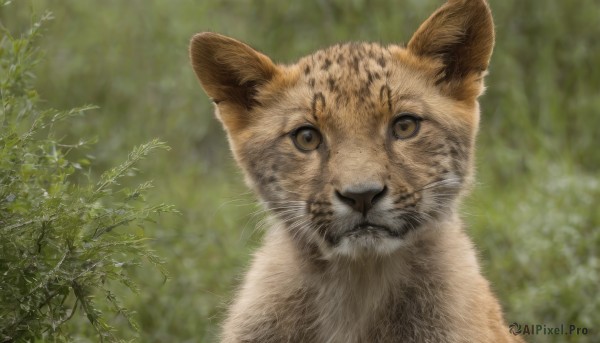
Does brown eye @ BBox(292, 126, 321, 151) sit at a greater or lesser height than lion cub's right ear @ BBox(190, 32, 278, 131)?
lesser

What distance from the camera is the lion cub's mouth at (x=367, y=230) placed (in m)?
4.81

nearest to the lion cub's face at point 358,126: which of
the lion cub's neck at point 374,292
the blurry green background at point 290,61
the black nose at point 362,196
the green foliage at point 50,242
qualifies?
the black nose at point 362,196

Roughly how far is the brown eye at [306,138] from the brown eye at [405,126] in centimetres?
37

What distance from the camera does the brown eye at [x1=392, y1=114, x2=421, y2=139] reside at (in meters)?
5.20

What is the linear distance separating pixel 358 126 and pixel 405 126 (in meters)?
0.25

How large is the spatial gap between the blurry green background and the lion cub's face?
2173 millimetres

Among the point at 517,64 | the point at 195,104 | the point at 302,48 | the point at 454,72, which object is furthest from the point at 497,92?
the point at 454,72

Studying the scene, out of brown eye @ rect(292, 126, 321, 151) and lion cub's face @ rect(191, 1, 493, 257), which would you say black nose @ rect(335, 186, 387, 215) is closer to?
lion cub's face @ rect(191, 1, 493, 257)

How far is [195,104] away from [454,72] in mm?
4577

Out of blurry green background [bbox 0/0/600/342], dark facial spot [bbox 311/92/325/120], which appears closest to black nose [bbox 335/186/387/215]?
dark facial spot [bbox 311/92/325/120]

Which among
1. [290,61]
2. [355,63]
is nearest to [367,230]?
[355,63]

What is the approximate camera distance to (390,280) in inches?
208

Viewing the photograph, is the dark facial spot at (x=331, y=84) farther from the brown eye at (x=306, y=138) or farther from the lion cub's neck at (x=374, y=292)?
the lion cub's neck at (x=374, y=292)

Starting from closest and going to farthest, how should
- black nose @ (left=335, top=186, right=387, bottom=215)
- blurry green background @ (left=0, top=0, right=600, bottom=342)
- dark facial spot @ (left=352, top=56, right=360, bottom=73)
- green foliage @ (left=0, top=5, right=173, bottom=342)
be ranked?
1. green foliage @ (left=0, top=5, right=173, bottom=342)
2. black nose @ (left=335, top=186, right=387, bottom=215)
3. dark facial spot @ (left=352, top=56, right=360, bottom=73)
4. blurry green background @ (left=0, top=0, right=600, bottom=342)
